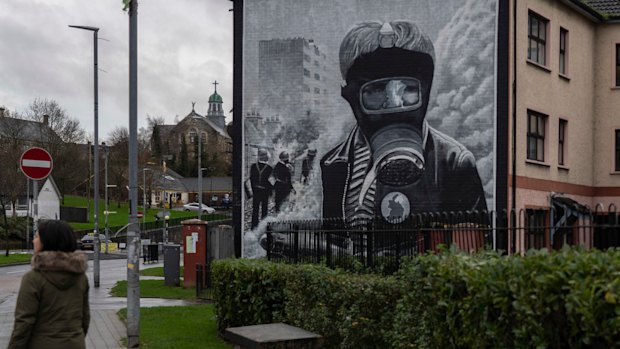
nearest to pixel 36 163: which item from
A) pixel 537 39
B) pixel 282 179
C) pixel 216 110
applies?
pixel 282 179

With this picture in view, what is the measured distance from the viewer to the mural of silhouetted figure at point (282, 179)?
26000 mm

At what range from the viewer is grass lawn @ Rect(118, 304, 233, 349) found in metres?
11.8

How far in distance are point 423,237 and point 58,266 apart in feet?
13.2

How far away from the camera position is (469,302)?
559 centimetres

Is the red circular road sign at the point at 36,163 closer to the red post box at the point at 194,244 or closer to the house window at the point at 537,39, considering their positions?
the red post box at the point at 194,244

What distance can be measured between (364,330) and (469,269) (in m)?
2.96

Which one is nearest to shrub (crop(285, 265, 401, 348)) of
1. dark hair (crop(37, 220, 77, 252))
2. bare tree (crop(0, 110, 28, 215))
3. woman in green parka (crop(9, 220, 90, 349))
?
woman in green parka (crop(9, 220, 90, 349))

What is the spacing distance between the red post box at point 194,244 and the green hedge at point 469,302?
1291 centimetres

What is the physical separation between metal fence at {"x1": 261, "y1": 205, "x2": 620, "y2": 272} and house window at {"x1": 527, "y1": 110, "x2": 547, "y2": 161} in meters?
14.4

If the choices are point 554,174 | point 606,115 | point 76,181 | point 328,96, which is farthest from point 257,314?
point 76,181

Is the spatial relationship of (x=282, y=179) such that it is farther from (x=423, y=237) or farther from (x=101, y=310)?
(x=423, y=237)

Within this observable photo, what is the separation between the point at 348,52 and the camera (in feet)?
83.8

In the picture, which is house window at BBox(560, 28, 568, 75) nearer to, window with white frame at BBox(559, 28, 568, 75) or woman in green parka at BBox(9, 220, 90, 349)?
window with white frame at BBox(559, 28, 568, 75)

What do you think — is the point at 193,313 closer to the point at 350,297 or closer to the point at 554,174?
the point at 350,297
